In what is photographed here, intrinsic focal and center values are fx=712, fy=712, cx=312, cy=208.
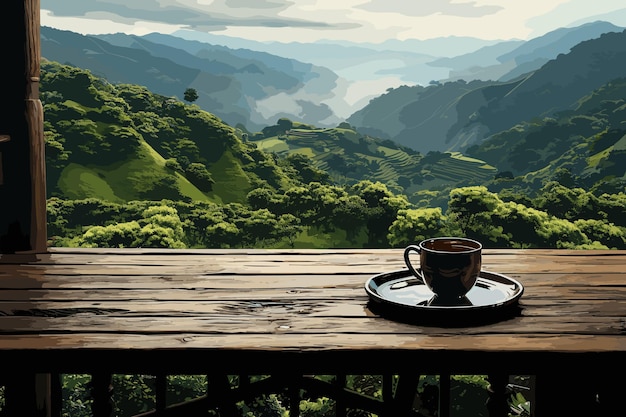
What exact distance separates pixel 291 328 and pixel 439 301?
26cm

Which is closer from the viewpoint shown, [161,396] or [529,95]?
[161,396]

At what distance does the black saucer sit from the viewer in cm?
113

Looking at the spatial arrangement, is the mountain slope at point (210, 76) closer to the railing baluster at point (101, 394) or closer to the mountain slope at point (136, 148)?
the mountain slope at point (136, 148)

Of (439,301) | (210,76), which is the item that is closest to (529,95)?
(210,76)

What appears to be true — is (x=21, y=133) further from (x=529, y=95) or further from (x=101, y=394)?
(x=529, y=95)

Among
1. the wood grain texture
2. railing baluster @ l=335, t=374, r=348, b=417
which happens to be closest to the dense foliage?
railing baluster @ l=335, t=374, r=348, b=417

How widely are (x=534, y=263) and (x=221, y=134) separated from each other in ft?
83.4

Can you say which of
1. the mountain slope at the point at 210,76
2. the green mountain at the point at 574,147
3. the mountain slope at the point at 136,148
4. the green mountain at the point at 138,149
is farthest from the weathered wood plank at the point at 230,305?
the mountain slope at the point at 210,76

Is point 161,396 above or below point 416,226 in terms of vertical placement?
above

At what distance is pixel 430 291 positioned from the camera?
1268 millimetres

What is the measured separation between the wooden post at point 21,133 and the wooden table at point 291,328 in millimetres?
581

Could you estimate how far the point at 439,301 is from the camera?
1.19 m

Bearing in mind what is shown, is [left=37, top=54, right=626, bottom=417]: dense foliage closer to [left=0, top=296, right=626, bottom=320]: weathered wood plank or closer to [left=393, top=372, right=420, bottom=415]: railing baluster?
[left=393, top=372, right=420, bottom=415]: railing baluster

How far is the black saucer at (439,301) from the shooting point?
3.70 feet
